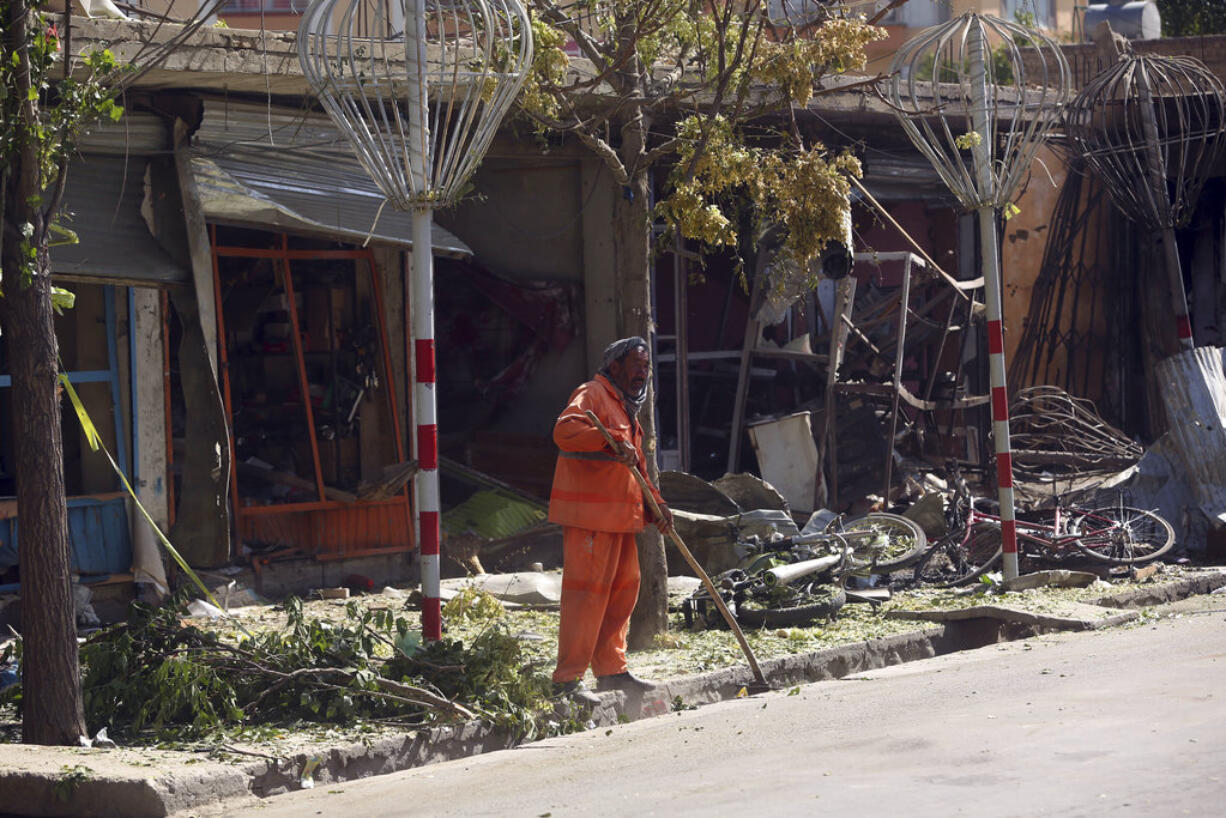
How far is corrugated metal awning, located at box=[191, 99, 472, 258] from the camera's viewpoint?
9.54 meters

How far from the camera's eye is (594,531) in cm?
699

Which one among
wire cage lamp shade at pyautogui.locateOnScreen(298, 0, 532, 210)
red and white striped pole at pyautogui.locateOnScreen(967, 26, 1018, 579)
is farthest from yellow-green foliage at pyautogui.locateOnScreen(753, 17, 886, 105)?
wire cage lamp shade at pyautogui.locateOnScreen(298, 0, 532, 210)

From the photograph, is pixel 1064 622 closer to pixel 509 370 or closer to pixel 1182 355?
pixel 1182 355

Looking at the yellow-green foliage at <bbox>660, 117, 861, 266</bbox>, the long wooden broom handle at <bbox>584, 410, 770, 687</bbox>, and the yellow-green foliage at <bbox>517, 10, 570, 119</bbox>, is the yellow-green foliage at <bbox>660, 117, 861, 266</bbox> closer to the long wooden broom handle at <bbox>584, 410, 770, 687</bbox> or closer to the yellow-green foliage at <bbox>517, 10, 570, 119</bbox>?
the yellow-green foliage at <bbox>517, 10, 570, 119</bbox>

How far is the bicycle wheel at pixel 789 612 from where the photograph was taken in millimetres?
8766

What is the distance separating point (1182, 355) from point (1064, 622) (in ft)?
14.9

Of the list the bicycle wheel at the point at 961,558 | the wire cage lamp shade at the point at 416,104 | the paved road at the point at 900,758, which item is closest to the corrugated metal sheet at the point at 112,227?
the wire cage lamp shade at the point at 416,104

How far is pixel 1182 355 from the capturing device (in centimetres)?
1230

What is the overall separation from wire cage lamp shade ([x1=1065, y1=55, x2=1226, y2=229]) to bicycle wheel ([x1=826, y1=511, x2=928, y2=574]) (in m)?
5.08

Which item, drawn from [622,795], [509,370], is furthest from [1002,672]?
[509,370]

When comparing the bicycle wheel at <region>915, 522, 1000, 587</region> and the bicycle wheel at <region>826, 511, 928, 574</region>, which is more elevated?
the bicycle wheel at <region>826, 511, 928, 574</region>

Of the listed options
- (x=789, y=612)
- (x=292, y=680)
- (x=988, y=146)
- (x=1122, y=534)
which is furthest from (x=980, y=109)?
(x=292, y=680)

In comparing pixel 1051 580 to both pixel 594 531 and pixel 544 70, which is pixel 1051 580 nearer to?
pixel 594 531

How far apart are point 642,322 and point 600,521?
5.89 ft
